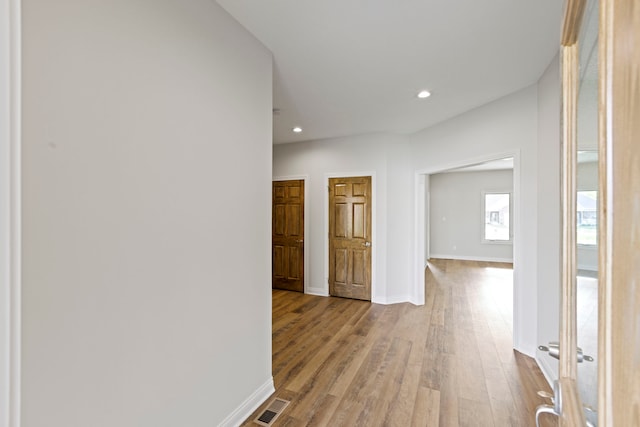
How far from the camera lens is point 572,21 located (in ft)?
2.43

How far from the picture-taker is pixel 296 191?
4953 millimetres

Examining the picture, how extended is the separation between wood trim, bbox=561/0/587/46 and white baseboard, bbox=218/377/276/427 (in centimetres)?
233

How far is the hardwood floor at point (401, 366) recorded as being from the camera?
6.58 feet

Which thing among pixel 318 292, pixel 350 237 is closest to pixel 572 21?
pixel 350 237

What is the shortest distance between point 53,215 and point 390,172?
3974mm

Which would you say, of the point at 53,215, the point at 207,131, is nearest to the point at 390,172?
the point at 207,131

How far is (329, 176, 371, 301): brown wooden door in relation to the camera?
4504 millimetres

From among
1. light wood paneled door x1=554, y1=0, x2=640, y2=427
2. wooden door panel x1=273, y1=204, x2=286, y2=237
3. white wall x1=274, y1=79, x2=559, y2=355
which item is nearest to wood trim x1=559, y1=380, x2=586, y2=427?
light wood paneled door x1=554, y1=0, x2=640, y2=427

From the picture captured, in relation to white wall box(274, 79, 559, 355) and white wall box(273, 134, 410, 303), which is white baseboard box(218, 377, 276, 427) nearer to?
white wall box(274, 79, 559, 355)

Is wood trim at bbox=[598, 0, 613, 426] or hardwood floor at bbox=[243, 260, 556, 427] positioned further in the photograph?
hardwood floor at bbox=[243, 260, 556, 427]

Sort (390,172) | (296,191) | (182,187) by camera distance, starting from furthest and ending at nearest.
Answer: (296,191) < (390,172) < (182,187)

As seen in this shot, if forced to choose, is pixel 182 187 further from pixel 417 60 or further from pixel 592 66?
pixel 417 60

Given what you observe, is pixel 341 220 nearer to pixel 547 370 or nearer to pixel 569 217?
pixel 547 370
